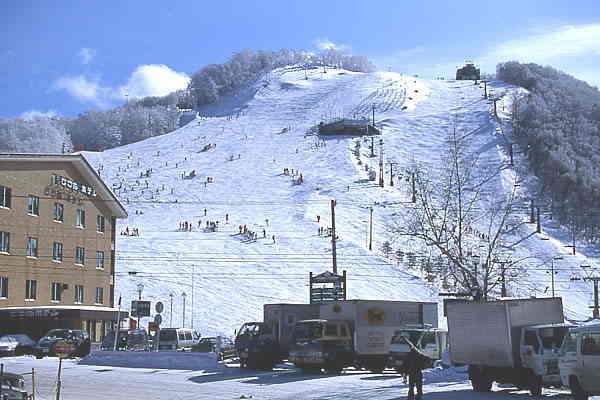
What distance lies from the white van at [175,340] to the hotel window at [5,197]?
12.4 m

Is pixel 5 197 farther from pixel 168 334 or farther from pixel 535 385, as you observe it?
pixel 535 385

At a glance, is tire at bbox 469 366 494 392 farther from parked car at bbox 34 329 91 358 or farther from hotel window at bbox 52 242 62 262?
hotel window at bbox 52 242 62 262

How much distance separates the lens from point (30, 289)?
48531 mm

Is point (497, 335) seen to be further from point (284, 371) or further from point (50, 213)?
point (50, 213)

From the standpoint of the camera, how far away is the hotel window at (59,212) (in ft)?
167

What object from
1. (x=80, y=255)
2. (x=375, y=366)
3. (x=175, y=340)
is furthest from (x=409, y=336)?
(x=80, y=255)

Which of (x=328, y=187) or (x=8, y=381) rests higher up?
(x=328, y=187)

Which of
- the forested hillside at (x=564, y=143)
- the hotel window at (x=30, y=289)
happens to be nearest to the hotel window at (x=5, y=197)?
the hotel window at (x=30, y=289)

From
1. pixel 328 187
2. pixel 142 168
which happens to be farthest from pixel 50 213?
pixel 142 168

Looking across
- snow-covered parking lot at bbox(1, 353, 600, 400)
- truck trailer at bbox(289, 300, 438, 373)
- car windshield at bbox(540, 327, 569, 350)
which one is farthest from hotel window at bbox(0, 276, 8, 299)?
car windshield at bbox(540, 327, 569, 350)

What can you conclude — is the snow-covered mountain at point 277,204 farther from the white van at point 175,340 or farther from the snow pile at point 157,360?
the snow pile at point 157,360

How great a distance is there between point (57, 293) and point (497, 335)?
116ft

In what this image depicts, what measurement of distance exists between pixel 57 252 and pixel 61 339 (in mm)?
12681

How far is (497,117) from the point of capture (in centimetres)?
13625
